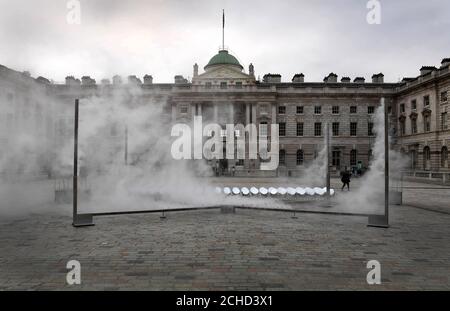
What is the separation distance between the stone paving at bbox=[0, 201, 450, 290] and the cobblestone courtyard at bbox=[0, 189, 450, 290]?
19 millimetres

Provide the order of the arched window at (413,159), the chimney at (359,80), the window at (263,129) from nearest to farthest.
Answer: the arched window at (413,159) → the window at (263,129) → the chimney at (359,80)

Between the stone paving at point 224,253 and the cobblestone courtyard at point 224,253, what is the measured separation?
2 centimetres

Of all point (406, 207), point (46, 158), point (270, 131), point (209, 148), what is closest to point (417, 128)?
point (270, 131)

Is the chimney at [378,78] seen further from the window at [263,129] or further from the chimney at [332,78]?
the window at [263,129]

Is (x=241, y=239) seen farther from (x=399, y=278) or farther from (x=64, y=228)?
(x=64, y=228)

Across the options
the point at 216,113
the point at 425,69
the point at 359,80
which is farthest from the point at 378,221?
the point at 359,80

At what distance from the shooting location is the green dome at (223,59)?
5486cm

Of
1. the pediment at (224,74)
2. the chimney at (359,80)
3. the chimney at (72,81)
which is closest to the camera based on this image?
the chimney at (72,81)

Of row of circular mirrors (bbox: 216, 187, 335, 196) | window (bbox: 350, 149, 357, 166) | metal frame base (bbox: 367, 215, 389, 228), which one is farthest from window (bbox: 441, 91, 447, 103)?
metal frame base (bbox: 367, 215, 389, 228)

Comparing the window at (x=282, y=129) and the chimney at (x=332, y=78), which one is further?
the chimney at (x=332, y=78)

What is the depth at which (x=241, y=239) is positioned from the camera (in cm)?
820

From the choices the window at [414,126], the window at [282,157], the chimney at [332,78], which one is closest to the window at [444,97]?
the window at [414,126]

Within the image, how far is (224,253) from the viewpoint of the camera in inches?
272
